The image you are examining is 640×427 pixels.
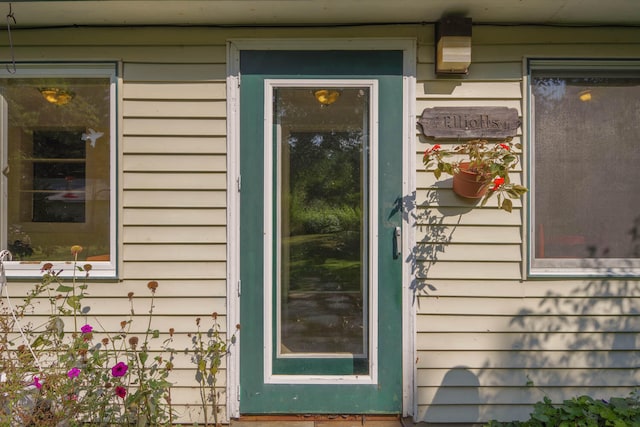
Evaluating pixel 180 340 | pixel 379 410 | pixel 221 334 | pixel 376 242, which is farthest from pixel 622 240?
pixel 180 340

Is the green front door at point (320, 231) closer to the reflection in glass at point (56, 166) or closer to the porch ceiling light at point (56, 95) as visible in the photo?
the reflection in glass at point (56, 166)

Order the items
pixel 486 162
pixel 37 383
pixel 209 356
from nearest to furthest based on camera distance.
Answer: pixel 37 383 → pixel 486 162 → pixel 209 356

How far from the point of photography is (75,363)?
2283 mm

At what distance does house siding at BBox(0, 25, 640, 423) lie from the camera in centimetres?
245

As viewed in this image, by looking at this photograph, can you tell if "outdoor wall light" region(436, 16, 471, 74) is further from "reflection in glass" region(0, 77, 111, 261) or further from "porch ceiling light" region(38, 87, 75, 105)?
"porch ceiling light" region(38, 87, 75, 105)

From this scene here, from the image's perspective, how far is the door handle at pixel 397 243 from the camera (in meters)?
2.44

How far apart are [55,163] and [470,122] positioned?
2385mm

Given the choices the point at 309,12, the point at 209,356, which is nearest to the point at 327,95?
the point at 309,12

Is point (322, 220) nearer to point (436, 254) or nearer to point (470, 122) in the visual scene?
point (436, 254)

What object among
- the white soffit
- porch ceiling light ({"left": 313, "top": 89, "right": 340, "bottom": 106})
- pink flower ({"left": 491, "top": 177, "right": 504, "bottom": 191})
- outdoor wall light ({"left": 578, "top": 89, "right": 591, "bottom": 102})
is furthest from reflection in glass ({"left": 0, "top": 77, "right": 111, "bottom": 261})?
outdoor wall light ({"left": 578, "top": 89, "right": 591, "bottom": 102})

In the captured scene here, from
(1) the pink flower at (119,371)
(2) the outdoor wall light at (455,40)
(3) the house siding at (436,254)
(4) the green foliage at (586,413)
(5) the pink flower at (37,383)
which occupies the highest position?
(2) the outdoor wall light at (455,40)

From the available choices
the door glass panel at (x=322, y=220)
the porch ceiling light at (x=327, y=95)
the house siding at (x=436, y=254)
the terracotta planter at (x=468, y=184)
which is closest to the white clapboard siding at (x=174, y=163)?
the house siding at (x=436, y=254)

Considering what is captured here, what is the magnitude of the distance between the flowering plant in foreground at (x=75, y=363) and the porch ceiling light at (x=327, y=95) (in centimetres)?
138

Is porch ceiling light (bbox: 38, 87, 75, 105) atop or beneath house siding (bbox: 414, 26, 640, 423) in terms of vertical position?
atop
